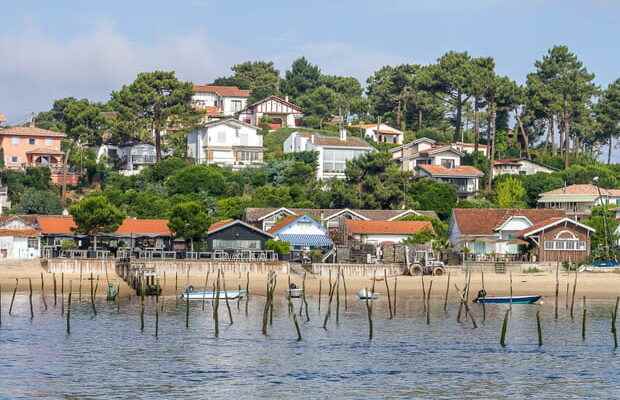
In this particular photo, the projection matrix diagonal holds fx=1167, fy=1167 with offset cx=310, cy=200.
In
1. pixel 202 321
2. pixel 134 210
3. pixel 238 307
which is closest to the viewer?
pixel 202 321

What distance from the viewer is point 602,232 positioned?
303ft

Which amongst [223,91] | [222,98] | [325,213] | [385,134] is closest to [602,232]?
[325,213]

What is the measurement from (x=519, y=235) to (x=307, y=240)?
17.0 metres

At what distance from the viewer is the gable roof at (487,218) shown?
94938 millimetres

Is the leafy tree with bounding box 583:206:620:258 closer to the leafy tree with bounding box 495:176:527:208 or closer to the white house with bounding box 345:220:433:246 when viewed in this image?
the white house with bounding box 345:220:433:246

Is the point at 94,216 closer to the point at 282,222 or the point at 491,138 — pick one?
the point at 282,222

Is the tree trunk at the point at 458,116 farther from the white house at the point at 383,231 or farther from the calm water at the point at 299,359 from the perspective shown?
the calm water at the point at 299,359

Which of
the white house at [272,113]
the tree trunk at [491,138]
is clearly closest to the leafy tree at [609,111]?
the tree trunk at [491,138]

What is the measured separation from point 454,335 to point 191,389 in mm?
19866

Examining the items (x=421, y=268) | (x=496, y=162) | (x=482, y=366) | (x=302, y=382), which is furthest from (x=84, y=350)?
(x=496, y=162)

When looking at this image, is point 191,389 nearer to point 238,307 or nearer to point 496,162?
point 238,307

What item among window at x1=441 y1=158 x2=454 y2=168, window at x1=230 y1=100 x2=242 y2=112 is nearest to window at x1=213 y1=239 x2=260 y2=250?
window at x1=441 y1=158 x2=454 y2=168

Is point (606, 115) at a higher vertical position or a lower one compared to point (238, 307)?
higher

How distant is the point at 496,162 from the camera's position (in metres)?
127
